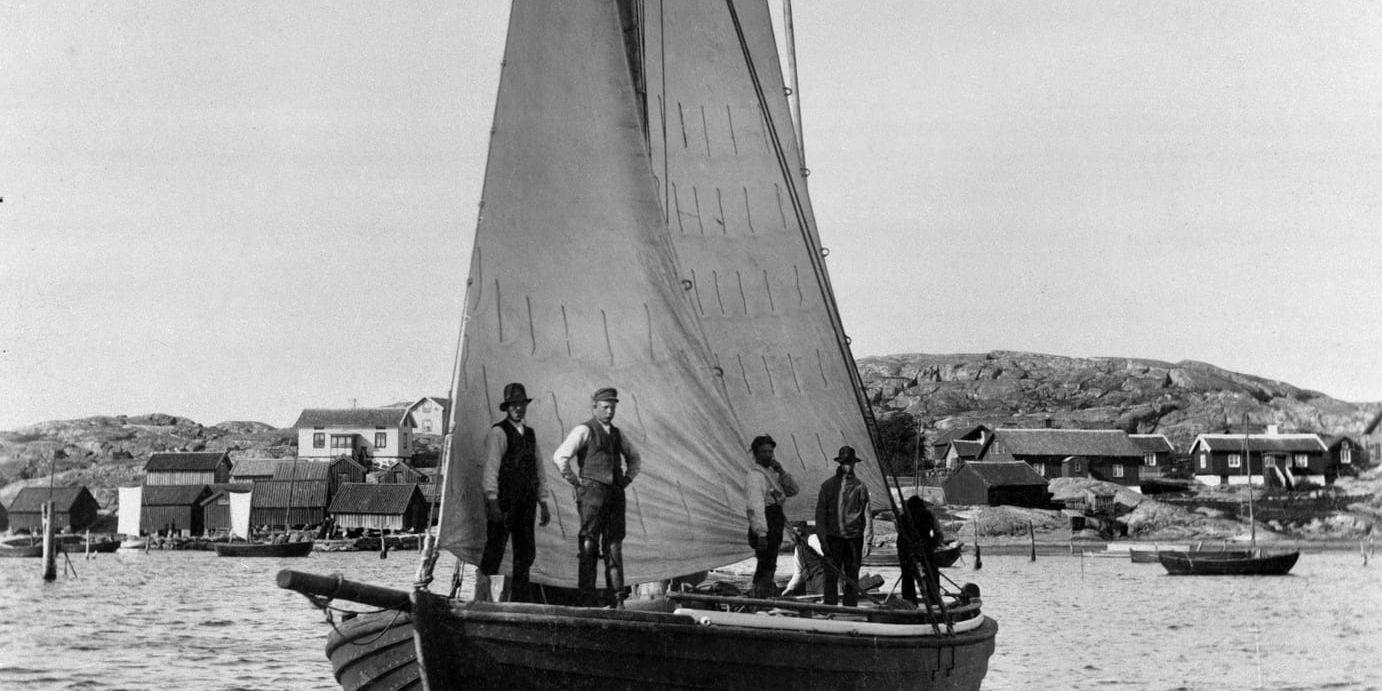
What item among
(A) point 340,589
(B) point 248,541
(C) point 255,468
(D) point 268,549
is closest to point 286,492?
(B) point 248,541

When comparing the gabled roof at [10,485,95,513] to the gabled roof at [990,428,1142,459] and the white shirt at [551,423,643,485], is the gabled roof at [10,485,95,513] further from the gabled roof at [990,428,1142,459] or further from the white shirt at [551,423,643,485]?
the white shirt at [551,423,643,485]

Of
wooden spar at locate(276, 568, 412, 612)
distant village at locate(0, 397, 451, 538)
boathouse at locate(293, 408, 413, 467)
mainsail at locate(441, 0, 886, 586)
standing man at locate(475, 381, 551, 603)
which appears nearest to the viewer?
wooden spar at locate(276, 568, 412, 612)

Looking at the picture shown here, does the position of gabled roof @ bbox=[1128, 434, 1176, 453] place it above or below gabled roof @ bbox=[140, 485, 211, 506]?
above

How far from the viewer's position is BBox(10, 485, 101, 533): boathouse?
10200 cm

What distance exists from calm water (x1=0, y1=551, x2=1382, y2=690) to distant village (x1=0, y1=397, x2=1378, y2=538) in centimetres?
3172

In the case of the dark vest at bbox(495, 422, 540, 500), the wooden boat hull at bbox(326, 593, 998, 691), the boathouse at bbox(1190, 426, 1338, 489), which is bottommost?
the wooden boat hull at bbox(326, 593, 998, 691)

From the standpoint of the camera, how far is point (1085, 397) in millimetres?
171250

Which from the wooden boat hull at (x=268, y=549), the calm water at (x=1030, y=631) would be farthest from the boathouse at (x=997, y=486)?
the wooden boat hull at (x=268, y=549)

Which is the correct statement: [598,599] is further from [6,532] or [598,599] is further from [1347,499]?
[6,532]

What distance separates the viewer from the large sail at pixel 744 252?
1802 centimetres

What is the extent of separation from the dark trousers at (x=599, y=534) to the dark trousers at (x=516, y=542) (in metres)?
0.40

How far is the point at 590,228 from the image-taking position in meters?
12.2

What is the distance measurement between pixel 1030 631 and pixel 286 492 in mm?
75042

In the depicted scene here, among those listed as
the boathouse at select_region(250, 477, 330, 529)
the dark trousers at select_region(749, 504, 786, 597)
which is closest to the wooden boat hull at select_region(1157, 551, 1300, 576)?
the dark trousers at select_region(749, 504, 786, 597)
